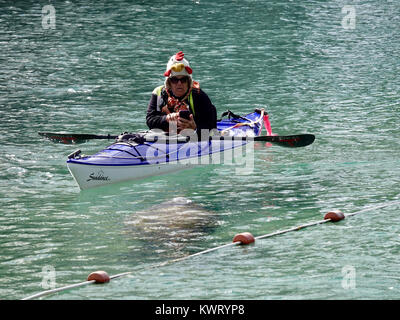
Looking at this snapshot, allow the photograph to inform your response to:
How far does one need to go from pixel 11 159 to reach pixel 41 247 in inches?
178

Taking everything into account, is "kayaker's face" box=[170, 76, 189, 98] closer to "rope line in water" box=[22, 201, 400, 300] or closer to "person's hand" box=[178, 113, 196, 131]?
"person's hand" box=[178, 113, 196, 131]

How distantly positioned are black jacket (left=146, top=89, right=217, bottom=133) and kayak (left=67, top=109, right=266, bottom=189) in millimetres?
173

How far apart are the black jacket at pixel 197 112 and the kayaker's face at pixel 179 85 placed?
17 cm

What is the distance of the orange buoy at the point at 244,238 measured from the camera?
339 inches

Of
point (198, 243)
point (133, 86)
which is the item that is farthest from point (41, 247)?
point (133, 86)

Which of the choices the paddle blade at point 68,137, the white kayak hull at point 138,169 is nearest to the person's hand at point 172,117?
the white kayak hull at point 138,169

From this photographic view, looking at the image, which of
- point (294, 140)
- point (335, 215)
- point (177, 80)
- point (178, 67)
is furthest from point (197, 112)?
point (335, 215)

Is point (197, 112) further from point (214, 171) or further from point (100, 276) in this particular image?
point (100, 276)

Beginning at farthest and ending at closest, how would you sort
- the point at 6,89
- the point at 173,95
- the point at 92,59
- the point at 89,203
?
the point at 92,59, the point at 6,89, the point at 173,95, the point at 89,203

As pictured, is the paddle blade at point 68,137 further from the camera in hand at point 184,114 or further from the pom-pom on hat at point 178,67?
the pom-pom on hat at point 178,67

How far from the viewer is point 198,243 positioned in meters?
8.86

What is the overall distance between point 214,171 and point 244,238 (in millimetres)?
3913

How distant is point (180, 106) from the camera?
11781mm

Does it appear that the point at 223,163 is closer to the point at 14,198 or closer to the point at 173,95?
the point at 173,95
